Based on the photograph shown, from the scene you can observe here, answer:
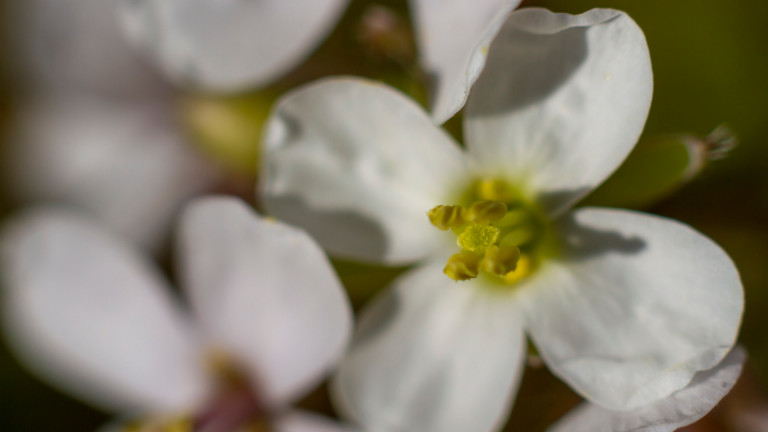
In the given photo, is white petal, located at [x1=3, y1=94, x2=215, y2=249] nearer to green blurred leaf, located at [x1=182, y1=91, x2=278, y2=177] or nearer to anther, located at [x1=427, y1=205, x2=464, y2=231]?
green blurred leaf, located at [x1=182, y1=91, x2=278, y2=177]

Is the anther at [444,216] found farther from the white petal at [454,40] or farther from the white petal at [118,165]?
the white petal at [118,165]

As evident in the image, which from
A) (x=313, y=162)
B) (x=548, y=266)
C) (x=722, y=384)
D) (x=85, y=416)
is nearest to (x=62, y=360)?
(x=85, y=416)

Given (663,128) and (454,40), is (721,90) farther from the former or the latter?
(454,40)

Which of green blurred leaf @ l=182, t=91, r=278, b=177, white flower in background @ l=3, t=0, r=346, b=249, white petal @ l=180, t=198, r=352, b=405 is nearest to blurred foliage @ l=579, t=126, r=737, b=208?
white petal @ l=180, t=198, r=352, b=405

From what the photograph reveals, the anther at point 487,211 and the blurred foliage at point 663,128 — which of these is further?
the blurred foliage at point 663,128

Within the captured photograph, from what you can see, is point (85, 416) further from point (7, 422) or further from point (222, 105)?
point (222, 105)

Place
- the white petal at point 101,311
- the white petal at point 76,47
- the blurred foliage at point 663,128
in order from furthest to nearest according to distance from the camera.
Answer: the white petal at point 76,47 < the white petal at point 101,311 < the blurred foliage at point 663,128

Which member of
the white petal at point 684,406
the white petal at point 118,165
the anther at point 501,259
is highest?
the anther at point 501,259

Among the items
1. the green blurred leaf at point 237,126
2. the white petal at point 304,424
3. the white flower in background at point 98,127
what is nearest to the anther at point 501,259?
the white petal at point 304,424
